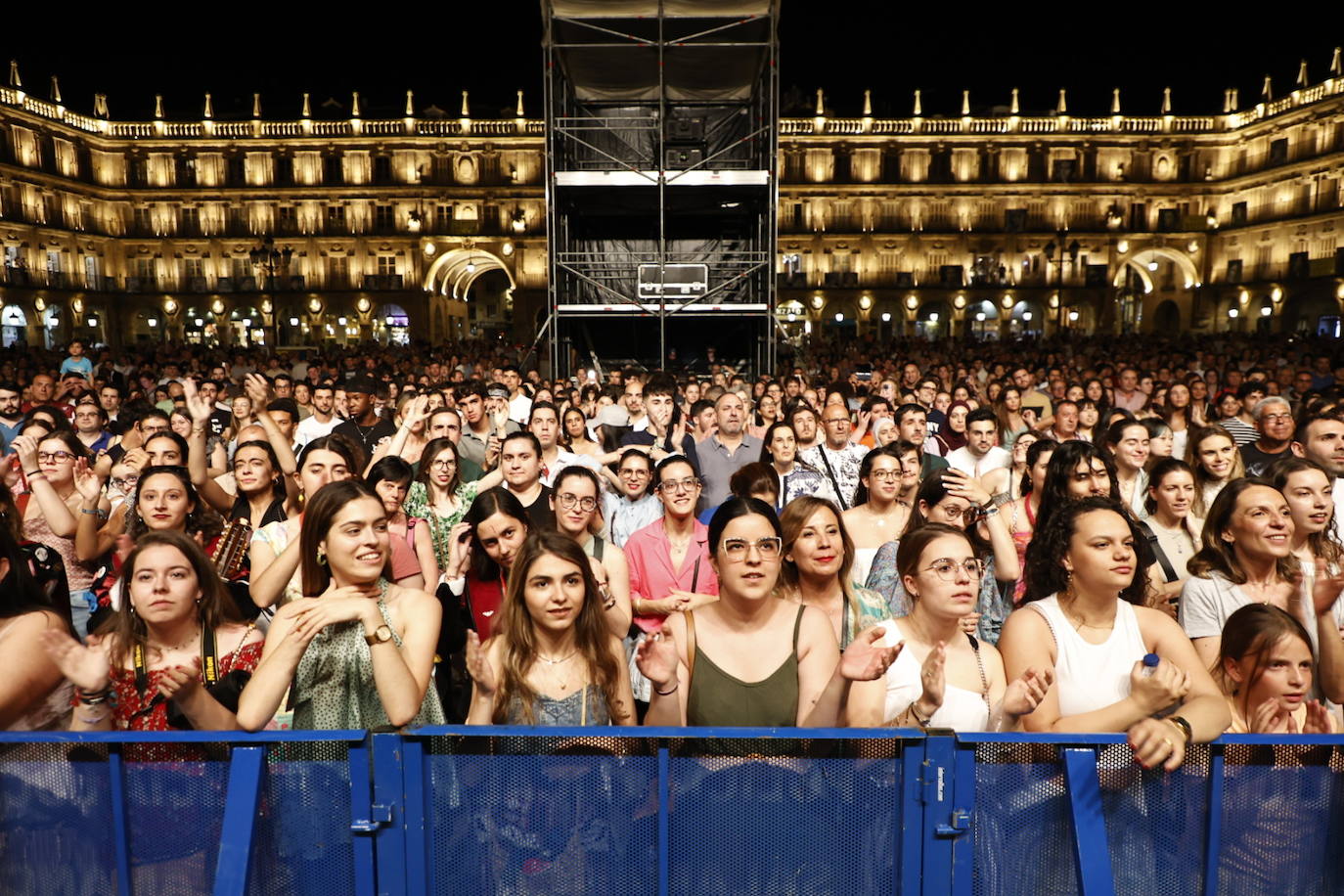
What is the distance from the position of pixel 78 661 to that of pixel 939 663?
7.70 feet

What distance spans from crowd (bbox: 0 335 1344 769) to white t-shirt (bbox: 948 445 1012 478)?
1.47ft

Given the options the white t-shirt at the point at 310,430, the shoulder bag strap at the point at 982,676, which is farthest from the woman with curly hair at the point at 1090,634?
the white t-shirt at the point at 310,430

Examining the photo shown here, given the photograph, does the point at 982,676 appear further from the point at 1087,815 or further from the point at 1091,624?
the point at 1087,815

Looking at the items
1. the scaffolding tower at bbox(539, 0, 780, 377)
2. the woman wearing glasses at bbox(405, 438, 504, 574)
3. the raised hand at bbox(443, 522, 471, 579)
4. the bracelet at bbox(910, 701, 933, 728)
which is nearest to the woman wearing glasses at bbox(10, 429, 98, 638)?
the woman wearing glasses at bbox(405, 438, 504, 574)

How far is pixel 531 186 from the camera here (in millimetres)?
50906

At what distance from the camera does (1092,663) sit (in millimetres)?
2986

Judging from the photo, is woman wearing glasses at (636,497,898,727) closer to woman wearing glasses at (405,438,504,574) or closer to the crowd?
the crowd

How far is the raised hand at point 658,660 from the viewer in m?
2.71

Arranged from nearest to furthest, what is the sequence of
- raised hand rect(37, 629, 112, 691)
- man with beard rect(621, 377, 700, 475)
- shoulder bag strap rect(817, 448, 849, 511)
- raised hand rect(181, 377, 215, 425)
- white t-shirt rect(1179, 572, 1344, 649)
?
raised hand rect(37, 629, 112, 691) → white t-shirt rect(1179, 572, 1344, 649) → raised hand rect(181, 377, 215, 425) → shoulder bag strap rect(817, 448, 849, 511) → man with beard rect(621, 377, 700, 475)

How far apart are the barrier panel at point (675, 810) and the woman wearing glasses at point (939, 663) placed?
32cm

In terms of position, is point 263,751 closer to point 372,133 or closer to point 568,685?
point 568,685

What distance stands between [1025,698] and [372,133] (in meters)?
54.6

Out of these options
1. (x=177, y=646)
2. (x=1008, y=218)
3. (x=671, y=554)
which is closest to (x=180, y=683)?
(x=177, y=646)

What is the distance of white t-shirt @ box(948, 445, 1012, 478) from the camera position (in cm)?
666
